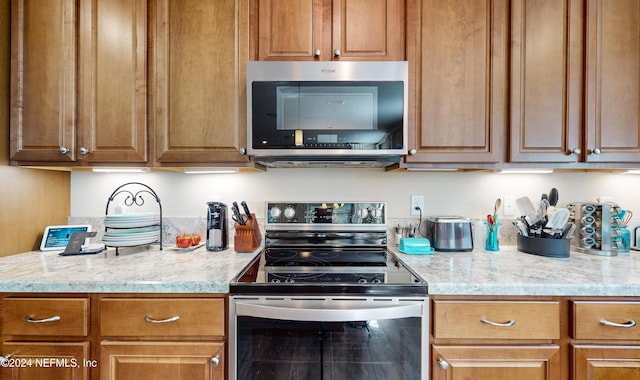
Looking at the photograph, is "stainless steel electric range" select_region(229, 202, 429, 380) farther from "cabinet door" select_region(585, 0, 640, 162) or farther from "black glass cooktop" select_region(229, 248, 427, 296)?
"cabinet door" select_region(585, 0, 640, 162)

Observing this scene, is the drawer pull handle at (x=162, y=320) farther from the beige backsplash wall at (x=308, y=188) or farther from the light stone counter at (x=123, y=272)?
the beige backsplash wall at (x=308, y=188)

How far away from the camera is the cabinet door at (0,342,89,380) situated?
1.02 m

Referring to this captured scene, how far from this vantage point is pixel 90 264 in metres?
1.26

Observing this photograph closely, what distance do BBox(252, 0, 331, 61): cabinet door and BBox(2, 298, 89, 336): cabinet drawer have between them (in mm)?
1265

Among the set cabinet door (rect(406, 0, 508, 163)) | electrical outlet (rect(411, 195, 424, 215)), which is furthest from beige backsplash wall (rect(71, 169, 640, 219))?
cabinet door (rect(406, 0, 508, 163))

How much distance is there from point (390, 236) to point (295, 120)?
0.90 metres

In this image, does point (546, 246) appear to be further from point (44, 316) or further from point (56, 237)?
point (56, 237)

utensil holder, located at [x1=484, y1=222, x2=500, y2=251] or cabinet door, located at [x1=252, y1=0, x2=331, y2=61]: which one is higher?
cabinet door, located at [x1=252, y1=0, x2=331, y2=61]

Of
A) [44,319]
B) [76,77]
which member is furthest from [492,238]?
[76,77]

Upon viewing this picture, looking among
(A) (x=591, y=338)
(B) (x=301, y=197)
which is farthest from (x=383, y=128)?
(A) (x=591, y=338)

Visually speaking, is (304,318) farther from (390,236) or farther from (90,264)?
(90,264)

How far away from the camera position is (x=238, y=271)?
3.83ft

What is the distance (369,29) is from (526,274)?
4.13 ft

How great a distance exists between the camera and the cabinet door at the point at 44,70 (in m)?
1.35
